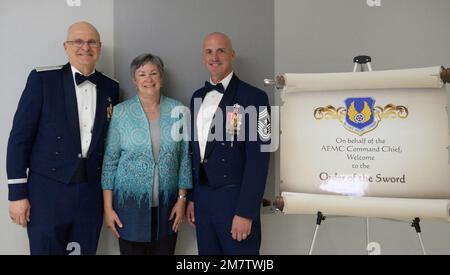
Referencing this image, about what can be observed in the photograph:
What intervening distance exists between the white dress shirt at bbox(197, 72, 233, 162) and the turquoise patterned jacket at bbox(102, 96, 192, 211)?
9cm

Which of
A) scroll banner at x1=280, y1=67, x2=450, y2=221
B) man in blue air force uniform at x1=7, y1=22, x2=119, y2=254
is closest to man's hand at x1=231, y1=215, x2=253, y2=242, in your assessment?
scroll banner at x1=280, y1=67, x2=450, y2=221

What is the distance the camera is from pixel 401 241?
2.25 m

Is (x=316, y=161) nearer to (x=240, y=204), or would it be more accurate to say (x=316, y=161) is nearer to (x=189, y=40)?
(x=240, y=204)

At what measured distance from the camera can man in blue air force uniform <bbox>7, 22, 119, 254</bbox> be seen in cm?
175

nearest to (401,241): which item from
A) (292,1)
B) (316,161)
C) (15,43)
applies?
(316,161)

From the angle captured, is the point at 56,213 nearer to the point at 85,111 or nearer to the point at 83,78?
the point at 85,111

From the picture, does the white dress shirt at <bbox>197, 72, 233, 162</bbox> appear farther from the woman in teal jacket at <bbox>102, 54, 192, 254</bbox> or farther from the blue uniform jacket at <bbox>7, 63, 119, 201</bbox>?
the blue uniform jacket at <bbox>7, 63, 119, 201</bbox>

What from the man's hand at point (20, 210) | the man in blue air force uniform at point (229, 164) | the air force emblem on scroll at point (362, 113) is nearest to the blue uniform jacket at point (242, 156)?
the man in blue air force uniform at point (229, 164)

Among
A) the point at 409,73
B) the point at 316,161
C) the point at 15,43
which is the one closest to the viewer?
the point at 409,73

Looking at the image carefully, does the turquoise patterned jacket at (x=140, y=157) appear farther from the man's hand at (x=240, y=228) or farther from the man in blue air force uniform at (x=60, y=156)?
the man's hand at (x=240, y=228)

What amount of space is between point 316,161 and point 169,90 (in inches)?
38.8

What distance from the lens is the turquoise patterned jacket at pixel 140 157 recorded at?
1777mm

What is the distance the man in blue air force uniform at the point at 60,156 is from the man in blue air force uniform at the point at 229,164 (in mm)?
521

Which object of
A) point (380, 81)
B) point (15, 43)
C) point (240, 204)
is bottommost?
point (240, 204)
